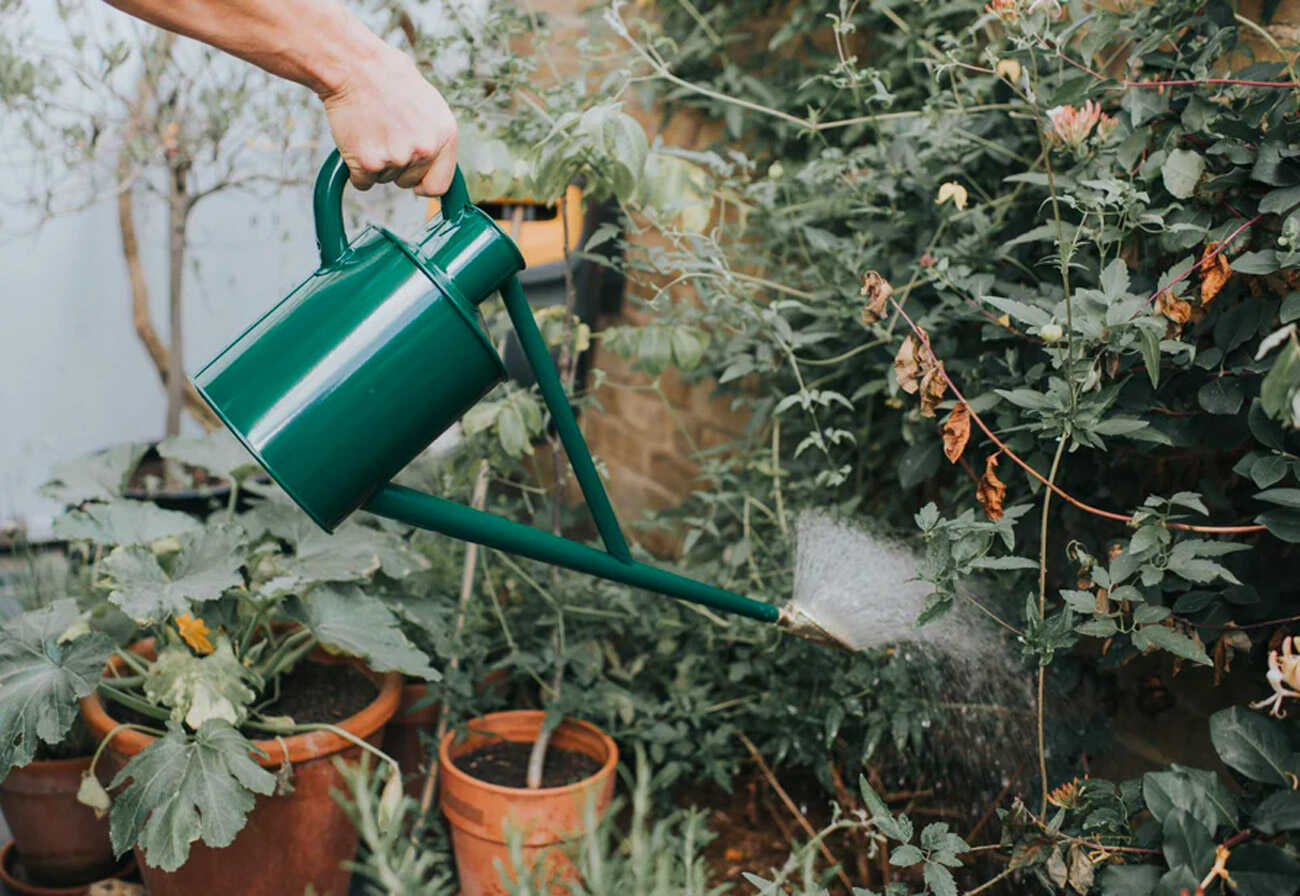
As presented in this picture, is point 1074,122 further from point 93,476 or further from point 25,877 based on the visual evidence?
Result: point 25,877

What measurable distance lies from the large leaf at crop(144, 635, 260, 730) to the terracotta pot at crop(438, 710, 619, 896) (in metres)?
0.34

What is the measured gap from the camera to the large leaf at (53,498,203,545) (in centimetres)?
166

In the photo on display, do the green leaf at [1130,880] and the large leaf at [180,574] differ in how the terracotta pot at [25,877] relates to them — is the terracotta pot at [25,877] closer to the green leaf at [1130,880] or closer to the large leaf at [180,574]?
the large leaf at [180,574]

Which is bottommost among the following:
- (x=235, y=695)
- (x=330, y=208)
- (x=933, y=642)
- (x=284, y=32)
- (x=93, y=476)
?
(x=933, y=642)

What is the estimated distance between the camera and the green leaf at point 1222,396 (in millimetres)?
1124

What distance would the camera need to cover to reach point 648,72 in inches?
96.7

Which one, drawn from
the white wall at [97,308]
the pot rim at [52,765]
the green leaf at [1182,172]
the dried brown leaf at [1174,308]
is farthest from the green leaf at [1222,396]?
the white wall at [97,308]

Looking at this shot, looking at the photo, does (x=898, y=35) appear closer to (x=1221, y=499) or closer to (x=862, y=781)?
(x=1221, y=499)

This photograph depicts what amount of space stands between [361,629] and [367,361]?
0.74 meters

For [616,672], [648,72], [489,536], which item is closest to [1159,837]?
[489,536]

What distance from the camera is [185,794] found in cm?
132

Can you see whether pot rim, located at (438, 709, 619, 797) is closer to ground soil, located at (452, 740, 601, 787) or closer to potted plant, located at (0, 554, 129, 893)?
ground soil, located at (452, 740, 601, 787)

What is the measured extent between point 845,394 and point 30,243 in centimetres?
259

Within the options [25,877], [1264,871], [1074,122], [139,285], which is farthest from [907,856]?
[139,285]
